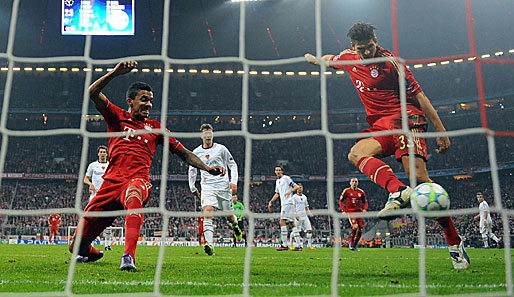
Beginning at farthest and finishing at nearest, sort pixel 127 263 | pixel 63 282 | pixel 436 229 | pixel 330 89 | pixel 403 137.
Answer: pixel 330 89
pixel 436 229
pixel 403 137
pixel 127 263
pixel 63 282

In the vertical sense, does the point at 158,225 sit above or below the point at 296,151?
below

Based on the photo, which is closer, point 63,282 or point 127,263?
point 63,282

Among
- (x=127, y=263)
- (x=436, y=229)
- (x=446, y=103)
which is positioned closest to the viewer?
(x=127, y=263)

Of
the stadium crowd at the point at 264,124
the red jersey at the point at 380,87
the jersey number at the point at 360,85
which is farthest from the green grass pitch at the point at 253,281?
the stadium crowd at the point at 264,124

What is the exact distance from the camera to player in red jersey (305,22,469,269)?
16.4 ft

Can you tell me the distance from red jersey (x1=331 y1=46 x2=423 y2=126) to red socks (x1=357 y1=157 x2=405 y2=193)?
0.93 m

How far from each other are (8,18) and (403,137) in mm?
24499

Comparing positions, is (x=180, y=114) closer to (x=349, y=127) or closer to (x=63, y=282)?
(x=349, y=127)

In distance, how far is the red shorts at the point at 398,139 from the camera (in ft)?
16.8

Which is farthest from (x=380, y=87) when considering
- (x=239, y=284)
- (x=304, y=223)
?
(x=304, y=223)

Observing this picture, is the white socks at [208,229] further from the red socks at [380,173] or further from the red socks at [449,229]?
the red socks at [449,229]

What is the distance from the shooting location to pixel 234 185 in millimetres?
8500

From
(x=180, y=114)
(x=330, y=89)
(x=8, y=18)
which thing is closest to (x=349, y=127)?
(x=330, y=89)

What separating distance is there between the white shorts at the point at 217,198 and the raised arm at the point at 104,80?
4.10 metres
